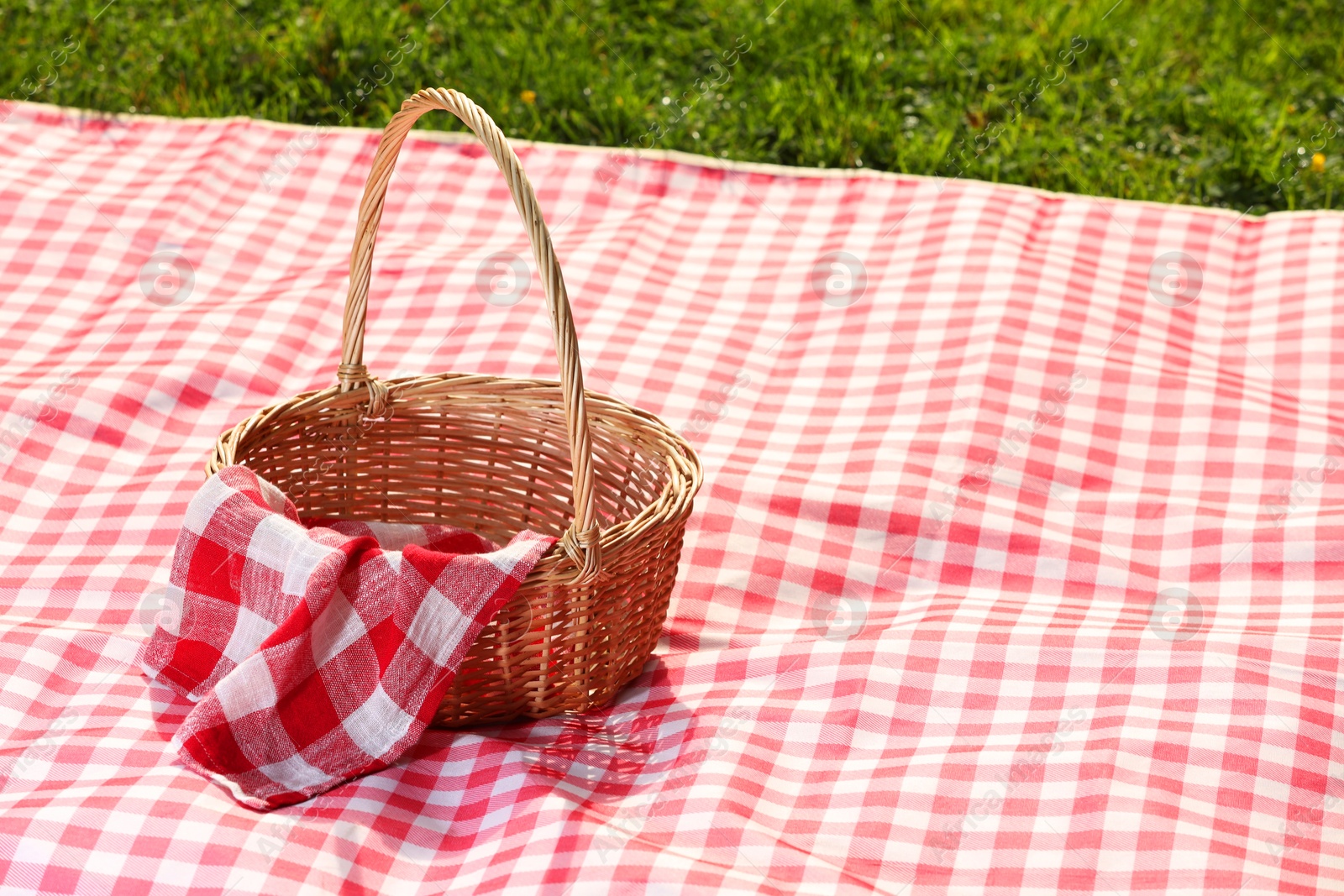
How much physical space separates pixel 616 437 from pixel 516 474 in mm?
135

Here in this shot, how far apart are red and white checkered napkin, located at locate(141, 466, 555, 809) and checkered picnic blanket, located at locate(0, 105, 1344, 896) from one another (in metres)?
0.05

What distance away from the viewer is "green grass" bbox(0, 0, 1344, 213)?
9.03 feet

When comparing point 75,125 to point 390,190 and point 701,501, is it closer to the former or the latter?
point 390,190

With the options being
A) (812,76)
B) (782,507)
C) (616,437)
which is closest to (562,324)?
(616,437)

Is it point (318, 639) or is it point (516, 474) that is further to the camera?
point (516, 474)

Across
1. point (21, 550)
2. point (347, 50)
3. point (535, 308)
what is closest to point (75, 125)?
point (347, 50)

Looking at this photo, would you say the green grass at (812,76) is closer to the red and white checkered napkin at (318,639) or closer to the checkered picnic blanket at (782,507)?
the checkered picnic blanket at (782,507)

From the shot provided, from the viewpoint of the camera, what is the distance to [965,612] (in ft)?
5.13

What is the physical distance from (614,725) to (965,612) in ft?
1.47

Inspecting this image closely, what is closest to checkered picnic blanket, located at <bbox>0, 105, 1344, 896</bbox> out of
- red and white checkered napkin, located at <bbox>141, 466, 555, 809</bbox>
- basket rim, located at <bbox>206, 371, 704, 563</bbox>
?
red and white checkered napkin, located at <bbox>141, 466, 555, 809</bbox>

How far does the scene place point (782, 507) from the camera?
1.75m

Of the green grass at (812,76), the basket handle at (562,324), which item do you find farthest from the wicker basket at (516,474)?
the green grass at (812,76)

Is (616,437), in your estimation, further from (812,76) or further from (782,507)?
(812,76)

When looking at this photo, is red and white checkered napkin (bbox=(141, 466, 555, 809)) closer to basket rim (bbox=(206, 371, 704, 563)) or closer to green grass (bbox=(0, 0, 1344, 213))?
basket rim (bbox=(206, 371, 704, 563))
